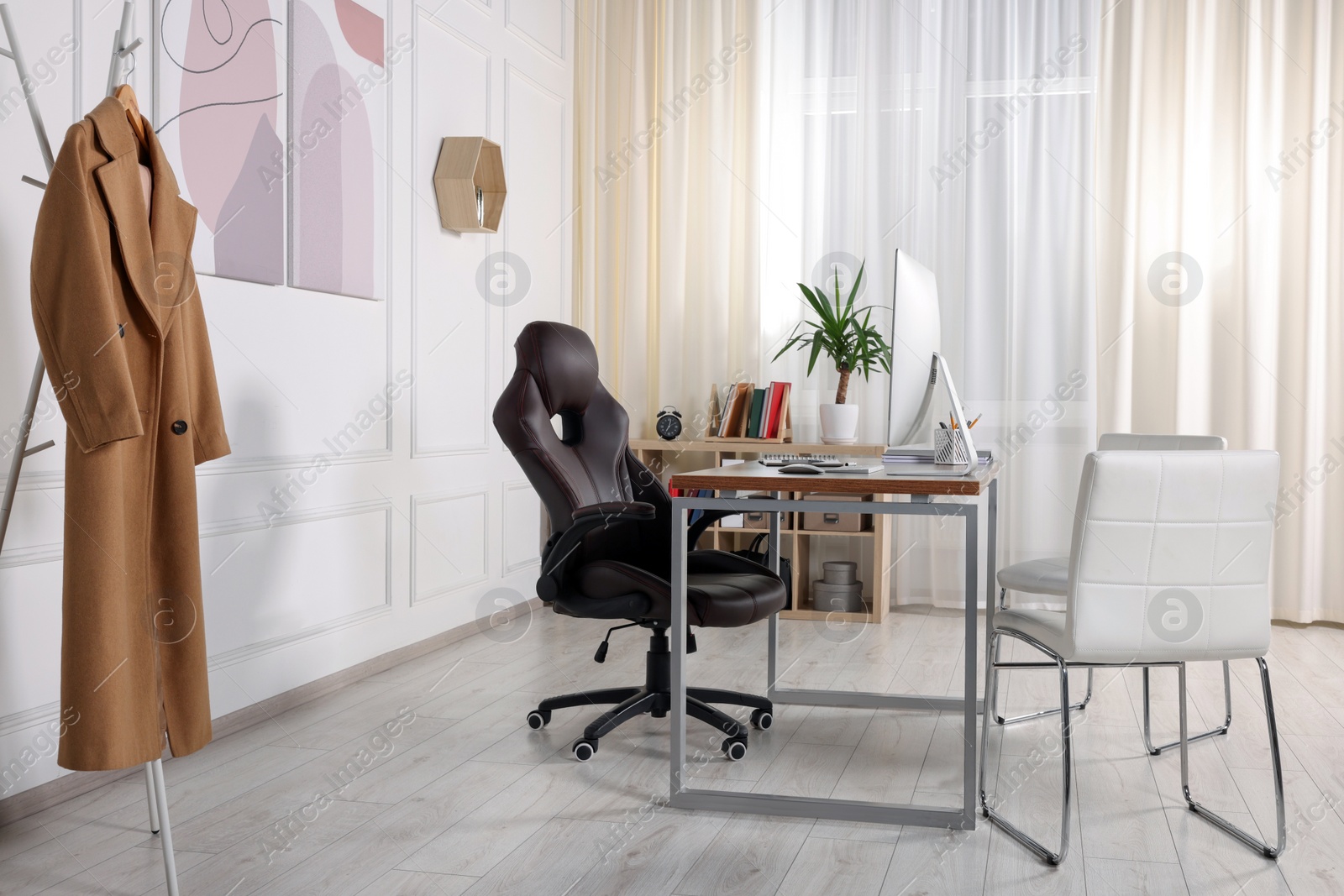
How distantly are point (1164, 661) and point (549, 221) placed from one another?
11.0 ft

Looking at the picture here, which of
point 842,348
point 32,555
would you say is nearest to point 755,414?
point 842,348

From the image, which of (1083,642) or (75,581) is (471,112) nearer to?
(75,581)

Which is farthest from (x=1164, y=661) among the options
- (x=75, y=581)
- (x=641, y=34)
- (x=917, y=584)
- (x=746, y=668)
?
(x=641, y=34)

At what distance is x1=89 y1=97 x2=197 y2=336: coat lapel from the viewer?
6.25 feet

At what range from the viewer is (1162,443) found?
3.10m

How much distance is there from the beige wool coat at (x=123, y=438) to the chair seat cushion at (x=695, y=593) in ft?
2.97

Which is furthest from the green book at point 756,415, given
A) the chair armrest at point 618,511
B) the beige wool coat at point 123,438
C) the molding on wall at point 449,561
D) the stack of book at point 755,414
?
the beige wool coat at point 123,438

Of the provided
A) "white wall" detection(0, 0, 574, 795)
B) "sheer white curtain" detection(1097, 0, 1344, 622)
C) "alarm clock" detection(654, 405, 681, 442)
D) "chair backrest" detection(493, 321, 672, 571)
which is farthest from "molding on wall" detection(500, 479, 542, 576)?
"sheer white curtain" detection(1097, 0, 1344, 622)

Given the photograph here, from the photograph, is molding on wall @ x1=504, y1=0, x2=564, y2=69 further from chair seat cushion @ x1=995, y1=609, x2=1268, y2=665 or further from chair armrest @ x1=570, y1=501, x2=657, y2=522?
chair seat cushion @ x1=995, y1=609, x2=1268, y2=665

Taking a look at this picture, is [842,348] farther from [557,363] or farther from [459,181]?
[557,363]

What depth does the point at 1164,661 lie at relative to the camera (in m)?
2.04

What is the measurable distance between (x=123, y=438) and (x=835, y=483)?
133 cm

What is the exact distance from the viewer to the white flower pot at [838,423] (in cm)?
445

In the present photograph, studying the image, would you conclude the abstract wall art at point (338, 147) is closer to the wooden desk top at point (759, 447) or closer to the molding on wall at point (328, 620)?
the molding on wall at point (328, 620)
